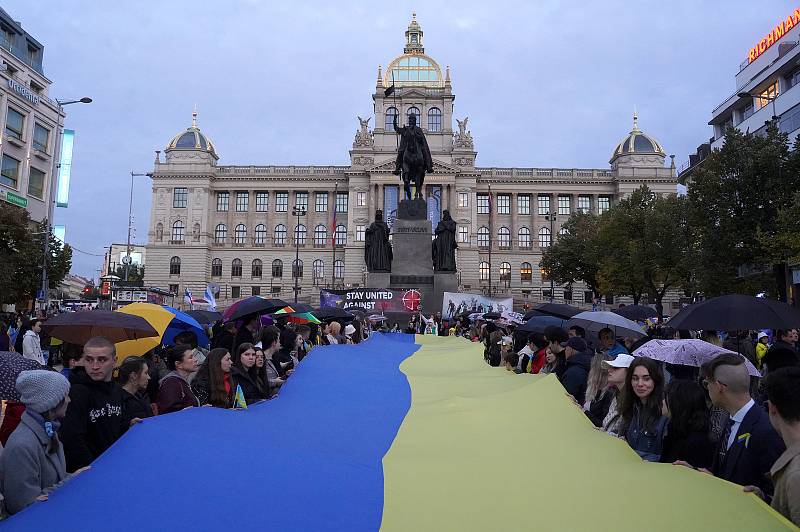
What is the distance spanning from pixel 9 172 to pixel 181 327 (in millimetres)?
40353

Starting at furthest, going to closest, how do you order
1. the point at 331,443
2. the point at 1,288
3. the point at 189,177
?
1. the point at 189,177
2. the point at 1,288
3. the point at 331,443

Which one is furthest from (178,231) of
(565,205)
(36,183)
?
(565,205)

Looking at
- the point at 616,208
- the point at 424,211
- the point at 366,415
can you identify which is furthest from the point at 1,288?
the point at 616,208

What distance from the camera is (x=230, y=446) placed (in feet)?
13.8

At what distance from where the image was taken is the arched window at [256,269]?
87.3 m

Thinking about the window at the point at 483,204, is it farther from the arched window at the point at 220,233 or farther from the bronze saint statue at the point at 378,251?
the bronze saint statue at the point at 378,251

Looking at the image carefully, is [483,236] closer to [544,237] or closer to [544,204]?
[544,237]

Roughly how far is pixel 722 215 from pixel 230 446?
2841cm

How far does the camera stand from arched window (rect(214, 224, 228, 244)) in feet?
290

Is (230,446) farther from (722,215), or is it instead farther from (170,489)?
(722,215)

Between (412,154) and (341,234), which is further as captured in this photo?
(341,234)

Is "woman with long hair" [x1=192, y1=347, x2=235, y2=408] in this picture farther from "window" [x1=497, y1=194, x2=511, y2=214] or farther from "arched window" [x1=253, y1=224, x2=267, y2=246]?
"arched window" [x1=253, y1=224, x2=267, y2=246]

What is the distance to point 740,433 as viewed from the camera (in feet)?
13.1

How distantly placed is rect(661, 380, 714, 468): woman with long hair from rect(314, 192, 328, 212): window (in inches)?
3352
